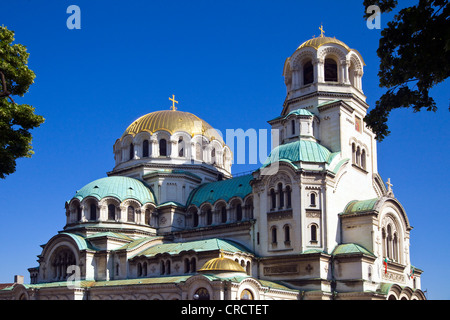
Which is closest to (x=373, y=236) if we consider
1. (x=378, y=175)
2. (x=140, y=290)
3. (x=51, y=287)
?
(x=378, y=175)

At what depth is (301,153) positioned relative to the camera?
4297cm

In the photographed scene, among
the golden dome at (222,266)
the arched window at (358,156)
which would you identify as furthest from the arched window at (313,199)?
the golden dome at (222,266)

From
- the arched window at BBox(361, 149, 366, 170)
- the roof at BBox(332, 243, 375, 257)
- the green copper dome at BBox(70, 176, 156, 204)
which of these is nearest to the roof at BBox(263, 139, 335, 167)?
the arched window at BBox(361, 149, 366, 170)

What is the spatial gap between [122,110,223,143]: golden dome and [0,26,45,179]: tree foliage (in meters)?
33.4

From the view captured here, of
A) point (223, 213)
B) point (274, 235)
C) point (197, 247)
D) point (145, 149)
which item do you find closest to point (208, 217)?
point (223, 213)

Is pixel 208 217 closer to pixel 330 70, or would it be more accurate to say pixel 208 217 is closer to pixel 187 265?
pixel 187 265

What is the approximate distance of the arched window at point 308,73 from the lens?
160 feet

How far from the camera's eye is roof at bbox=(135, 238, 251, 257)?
42.1 metres

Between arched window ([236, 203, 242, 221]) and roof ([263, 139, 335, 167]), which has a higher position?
roof ([263, 139, 335, 167])

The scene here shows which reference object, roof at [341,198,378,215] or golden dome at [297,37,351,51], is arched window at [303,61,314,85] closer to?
golden dome at [297,37,351,51]

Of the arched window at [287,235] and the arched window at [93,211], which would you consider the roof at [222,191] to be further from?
the arched window at [93,211]

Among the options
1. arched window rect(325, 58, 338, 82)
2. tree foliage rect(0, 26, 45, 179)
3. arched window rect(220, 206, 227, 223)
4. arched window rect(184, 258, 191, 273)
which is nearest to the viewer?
tree foliage rect(0, 26, 45, 179)

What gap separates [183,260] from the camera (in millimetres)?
43562

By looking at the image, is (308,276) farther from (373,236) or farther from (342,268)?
(373,236)
